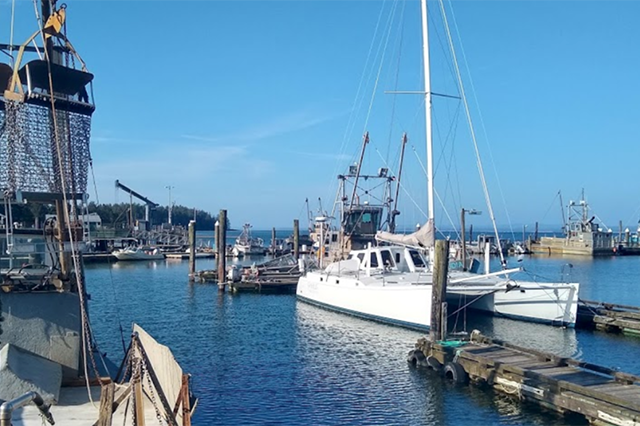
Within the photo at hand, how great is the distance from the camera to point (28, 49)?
1470cm

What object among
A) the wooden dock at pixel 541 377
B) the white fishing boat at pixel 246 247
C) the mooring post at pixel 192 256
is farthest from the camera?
the white fishing boat at pixel 246 247

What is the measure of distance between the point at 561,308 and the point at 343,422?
16.9 metres

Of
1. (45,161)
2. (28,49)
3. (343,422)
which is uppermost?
(28,49)

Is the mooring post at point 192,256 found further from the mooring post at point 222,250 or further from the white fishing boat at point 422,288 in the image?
the white fishing boat at point 422,288

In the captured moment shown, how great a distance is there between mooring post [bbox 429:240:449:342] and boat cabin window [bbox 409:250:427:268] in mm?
10504

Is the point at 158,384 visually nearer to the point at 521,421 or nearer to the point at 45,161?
the point at 45,161

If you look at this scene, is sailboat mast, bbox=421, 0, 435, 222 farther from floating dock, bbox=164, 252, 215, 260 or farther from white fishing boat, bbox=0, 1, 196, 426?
floating dock, bbox=164, 252, 215, 260

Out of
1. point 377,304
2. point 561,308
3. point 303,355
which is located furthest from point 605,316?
point 303,355

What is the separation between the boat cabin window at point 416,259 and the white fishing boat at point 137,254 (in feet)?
180

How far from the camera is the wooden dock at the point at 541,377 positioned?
1552 cm

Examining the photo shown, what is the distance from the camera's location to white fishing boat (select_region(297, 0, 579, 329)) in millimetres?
29906

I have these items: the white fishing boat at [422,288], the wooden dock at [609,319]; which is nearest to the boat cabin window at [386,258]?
the white fishing boat at [422,288]

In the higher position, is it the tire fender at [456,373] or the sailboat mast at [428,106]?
the sailboat mast at [428,106]

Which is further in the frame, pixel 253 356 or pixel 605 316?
pixel 605 316
